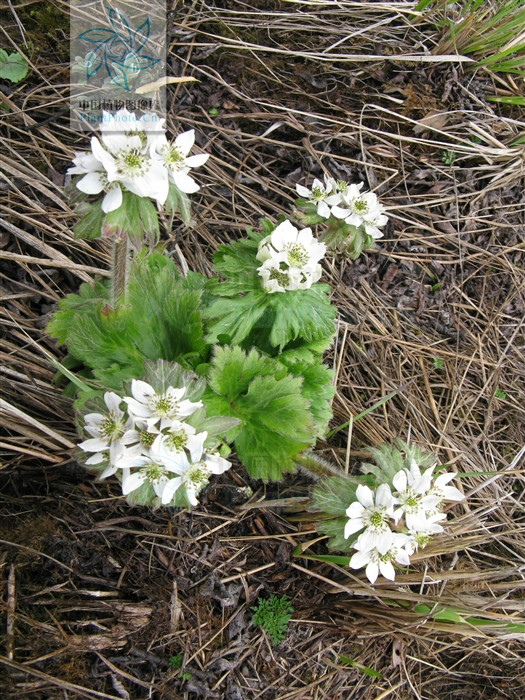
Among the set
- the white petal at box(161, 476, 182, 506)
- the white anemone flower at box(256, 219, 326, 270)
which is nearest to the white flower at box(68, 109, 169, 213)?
the white anemone flower at box(256, 219, 326, 270)

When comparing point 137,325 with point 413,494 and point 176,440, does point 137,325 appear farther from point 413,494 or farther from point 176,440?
point 413,494

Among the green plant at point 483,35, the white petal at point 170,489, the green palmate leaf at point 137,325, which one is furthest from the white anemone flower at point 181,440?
the green plant at point 483,35

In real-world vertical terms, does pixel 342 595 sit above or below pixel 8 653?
below

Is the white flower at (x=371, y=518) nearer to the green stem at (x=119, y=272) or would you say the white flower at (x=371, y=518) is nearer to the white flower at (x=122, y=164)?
the green stem at (x=119, y=272)

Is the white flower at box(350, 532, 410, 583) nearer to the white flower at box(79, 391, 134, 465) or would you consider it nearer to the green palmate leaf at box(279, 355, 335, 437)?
the green palmate leaf at box(279, 355, 335, 437)

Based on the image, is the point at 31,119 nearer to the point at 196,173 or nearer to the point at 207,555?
the point at 196,173

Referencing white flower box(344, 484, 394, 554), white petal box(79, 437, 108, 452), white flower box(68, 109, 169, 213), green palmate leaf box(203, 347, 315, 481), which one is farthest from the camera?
green palmate leaf box(203, 347, 315, 481)

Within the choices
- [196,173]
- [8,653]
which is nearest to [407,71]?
[196,173]
